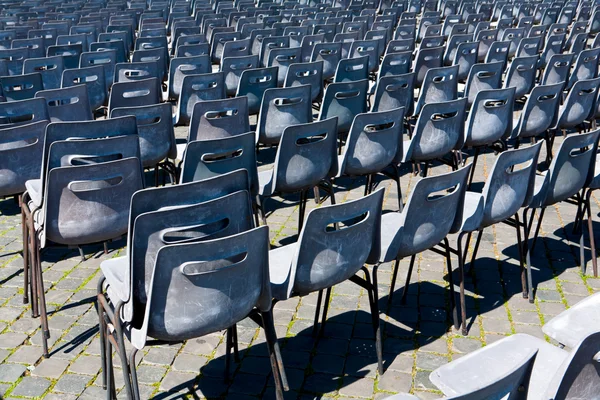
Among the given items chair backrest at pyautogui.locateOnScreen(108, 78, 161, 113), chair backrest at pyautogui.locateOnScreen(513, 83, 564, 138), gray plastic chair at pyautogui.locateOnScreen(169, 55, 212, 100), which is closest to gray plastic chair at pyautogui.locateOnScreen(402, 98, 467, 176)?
chair backrest at pyautogui.locateOnScreen(513, 83, 564, 138)

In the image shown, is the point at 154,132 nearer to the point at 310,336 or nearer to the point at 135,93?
the point at 135,93

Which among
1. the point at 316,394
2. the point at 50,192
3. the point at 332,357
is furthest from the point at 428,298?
the point at 50,192

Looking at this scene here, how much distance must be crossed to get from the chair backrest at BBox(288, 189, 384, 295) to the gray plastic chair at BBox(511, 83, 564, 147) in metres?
3.50

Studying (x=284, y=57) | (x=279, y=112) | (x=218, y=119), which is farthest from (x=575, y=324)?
(x=284, y=57)

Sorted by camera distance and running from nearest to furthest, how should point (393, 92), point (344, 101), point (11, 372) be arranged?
point (11, 372), point (344, 101), point (393, 92)

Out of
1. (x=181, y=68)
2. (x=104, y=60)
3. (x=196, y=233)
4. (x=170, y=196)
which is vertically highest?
(x=170, y=196)

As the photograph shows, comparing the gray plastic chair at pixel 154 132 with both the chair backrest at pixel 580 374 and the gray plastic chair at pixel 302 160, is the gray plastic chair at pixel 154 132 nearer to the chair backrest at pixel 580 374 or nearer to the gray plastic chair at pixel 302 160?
the gray plastic chair at pixel 302 160

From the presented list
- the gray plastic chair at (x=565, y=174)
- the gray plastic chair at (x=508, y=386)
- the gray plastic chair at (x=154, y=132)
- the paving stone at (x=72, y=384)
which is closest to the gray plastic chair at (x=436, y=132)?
the gray plastic chair at (x=565, y=174)

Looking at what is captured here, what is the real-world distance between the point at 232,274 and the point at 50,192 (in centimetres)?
145

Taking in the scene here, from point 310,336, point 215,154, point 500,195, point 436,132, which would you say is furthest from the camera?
point 436,132

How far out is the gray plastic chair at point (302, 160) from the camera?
5.45m

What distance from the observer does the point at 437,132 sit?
639cm

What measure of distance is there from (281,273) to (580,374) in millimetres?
1954

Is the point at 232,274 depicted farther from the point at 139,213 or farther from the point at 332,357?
the point at 332,357
